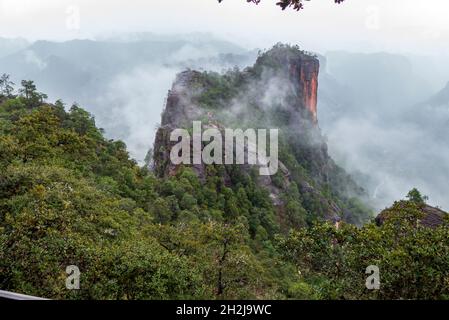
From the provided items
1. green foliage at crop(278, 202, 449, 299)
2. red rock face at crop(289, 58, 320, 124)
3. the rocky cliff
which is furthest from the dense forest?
red rock face at crop(289, 58, 320, 124)

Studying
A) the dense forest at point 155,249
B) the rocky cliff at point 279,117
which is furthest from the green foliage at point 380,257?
the rocky cliff at point 279,117

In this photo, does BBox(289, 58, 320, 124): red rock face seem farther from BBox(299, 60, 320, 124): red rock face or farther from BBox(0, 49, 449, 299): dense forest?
BBox(0, 49, 449, 299): dense forest

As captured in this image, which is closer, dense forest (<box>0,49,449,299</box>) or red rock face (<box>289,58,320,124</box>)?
dense forest (<box>0,49,449,299</box>)

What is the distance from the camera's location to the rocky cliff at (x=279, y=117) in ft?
192

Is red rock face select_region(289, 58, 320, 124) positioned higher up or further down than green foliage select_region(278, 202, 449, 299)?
higher up

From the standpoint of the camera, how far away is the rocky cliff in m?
58.6

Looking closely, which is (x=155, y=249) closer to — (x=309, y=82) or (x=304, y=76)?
(x=304, y=76)

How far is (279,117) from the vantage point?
8950cm

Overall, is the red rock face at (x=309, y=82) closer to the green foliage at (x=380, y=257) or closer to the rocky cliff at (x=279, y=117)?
the rocky cliff at (x=279, y=117)

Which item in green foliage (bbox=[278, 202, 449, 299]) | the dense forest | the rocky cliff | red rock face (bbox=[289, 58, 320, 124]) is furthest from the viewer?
red rock face (bbox=[289, 58, 320, 124])

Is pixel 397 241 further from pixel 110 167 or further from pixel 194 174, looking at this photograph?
pixel 194 174

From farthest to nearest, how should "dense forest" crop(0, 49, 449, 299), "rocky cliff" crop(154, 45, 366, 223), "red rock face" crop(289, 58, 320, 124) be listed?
"red rock face" crop(289, 58, 320, 124)
"rocky cliff" crop(154, 45, 366, 223)
"dense forest" crop(0, 49, 449, 299)

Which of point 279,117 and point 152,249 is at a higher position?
point 279,117

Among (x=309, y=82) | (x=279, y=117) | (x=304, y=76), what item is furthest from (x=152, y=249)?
(x=309, y=82)
